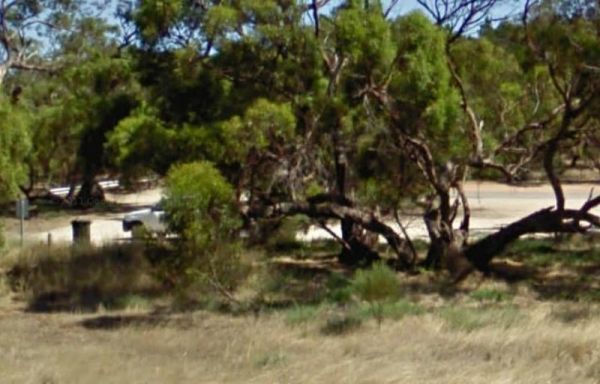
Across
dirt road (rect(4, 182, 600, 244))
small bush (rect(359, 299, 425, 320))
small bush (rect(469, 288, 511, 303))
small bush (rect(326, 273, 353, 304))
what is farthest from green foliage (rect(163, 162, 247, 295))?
dirt road (rect(4, 182, 600, 244))

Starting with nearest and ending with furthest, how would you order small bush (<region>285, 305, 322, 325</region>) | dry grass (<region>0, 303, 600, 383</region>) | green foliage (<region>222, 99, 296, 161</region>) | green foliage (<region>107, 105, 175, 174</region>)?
dry grass (<region>0, 303, 600, 383</region>) → small bush (<region>285, 305, 322, 325</region>) → green foliage (<region>222, 99, 296, 161</region>) → green foliage (<region>107, 105, 175, 174</region>)

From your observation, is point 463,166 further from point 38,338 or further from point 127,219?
point 127,219

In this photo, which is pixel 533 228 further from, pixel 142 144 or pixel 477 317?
pixel 142 144

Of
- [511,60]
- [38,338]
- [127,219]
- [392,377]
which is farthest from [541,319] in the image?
[127,219]

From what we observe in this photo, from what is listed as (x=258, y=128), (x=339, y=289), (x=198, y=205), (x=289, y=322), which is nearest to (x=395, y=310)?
(x=289, y=322)

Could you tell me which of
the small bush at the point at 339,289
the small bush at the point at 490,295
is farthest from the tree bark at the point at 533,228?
the small bush at the point at 339,289

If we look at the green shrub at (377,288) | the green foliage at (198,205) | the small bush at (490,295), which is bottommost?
the small bush at (490,295)

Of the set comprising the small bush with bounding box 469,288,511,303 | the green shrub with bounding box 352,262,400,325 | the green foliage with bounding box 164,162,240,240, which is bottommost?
the small bush with bounding box 469,288,511,303

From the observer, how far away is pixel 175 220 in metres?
18.7

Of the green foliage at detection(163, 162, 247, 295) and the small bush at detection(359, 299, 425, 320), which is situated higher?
the green foliage at detection(163, 162, 247, 295)

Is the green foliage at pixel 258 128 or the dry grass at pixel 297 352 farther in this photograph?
the green foliage at pixel 258 128

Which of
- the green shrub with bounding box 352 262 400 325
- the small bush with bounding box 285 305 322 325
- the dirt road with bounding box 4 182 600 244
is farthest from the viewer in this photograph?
the dirt road with bounding box 4 182 600 244

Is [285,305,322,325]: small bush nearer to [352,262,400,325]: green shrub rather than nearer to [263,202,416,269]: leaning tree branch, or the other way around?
[352,262,400,325]: green shrub

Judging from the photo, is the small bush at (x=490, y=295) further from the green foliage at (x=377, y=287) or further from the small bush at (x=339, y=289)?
the small bush at (x=339, y=289)
